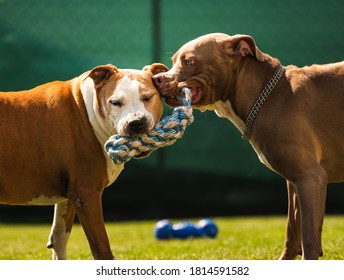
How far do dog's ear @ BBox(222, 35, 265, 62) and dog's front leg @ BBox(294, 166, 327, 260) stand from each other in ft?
3.38

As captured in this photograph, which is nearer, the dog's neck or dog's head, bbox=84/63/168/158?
dog's head, bbox=84/63/168/158

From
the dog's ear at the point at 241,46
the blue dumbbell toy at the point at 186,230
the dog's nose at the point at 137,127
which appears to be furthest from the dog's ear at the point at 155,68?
the blue dumbbell toy at the point at 186,230

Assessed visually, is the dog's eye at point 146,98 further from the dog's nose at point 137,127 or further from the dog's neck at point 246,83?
the dog's neck at point 246,83

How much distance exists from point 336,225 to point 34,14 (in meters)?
5.23

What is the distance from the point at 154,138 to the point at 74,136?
590 mm

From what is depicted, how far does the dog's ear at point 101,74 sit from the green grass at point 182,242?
163cm

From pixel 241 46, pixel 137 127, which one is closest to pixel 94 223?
pixel 137 127

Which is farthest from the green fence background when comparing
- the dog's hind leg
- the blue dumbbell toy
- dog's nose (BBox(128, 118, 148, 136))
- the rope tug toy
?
dog's nose (BBox(128, 118, 148, 136))

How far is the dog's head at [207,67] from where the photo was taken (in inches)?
207

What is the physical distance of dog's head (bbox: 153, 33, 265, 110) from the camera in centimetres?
525

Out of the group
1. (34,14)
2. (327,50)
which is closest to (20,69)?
(34,14)

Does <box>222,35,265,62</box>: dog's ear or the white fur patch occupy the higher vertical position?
<box>222,35,265,62</box>: dog's ear

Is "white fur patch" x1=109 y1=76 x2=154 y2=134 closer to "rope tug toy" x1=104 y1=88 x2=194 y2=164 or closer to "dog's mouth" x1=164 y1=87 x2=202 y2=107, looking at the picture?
"rope tug toy" x1=104 y1=88 x2=194 y2=164
